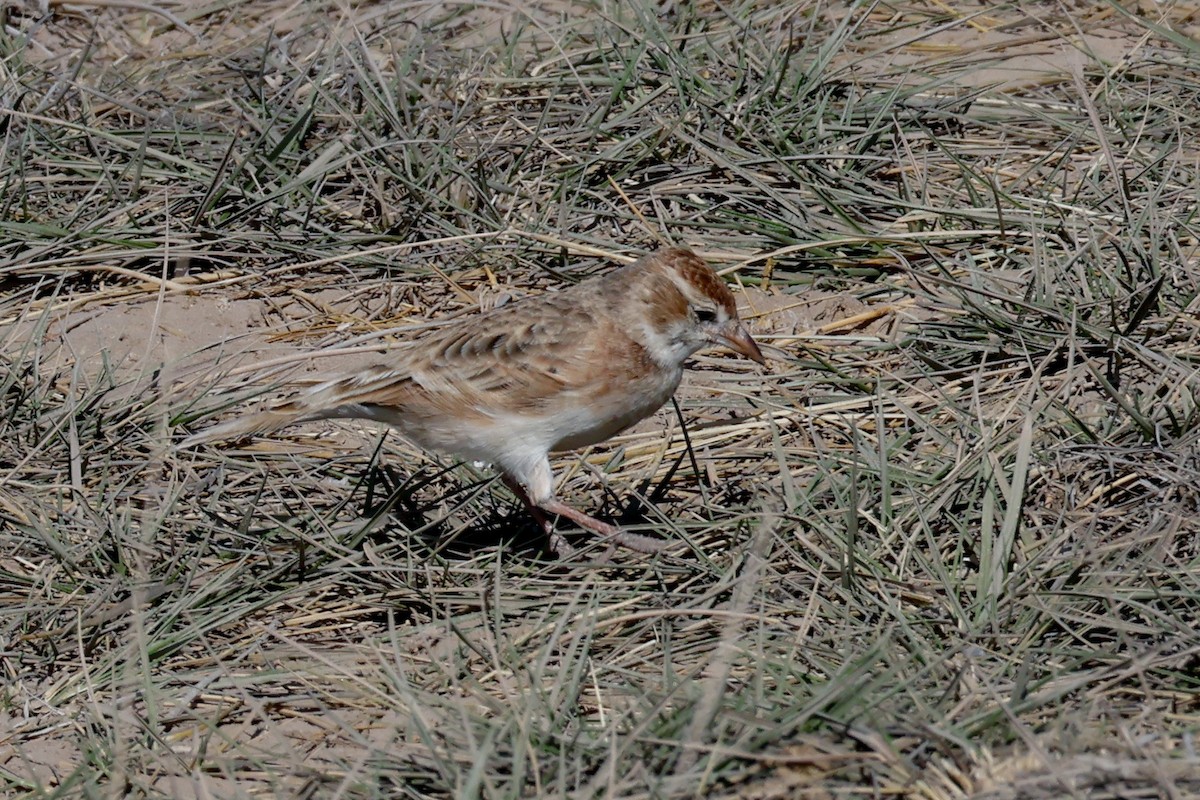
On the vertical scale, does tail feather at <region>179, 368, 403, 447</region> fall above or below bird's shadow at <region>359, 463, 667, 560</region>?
above

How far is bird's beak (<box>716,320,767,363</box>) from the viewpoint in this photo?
18.7ft

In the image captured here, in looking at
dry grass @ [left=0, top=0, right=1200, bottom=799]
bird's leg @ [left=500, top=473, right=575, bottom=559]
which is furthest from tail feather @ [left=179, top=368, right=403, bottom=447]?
bird's leg @ [left=500, top=473, right=575, bottom=559]

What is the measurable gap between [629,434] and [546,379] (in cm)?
105

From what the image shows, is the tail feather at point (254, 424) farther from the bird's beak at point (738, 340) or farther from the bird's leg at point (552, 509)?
the bird's beak at point (738, 340)

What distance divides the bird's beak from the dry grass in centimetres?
38

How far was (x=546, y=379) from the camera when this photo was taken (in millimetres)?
5492

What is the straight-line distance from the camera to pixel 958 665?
168 inches

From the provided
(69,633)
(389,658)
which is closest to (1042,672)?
(389,658)

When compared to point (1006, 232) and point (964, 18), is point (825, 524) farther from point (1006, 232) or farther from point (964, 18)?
point (964, 18)

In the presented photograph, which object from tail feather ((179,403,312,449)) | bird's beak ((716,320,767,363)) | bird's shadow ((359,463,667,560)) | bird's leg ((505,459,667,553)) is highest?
bird's beak ((716,320,767,363))

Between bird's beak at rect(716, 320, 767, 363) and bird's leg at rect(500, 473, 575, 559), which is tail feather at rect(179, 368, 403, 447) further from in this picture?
bird's beak at rect(716, 320, 767, 363)

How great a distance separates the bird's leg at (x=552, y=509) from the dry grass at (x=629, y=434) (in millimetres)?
107

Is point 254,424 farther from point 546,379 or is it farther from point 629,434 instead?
point 629,434

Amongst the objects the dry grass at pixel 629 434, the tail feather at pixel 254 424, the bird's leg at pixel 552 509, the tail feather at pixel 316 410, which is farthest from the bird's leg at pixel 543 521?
the tail feather at pixel 254 424
